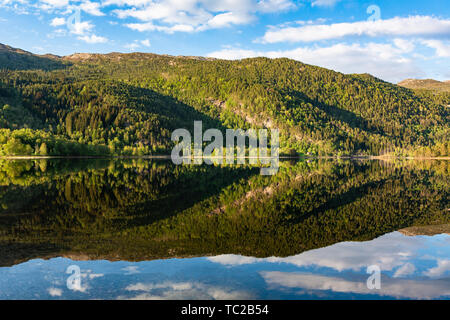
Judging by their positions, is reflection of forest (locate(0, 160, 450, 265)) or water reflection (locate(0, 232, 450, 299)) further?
reflection of forest (locate(0, 160, 450, 265))

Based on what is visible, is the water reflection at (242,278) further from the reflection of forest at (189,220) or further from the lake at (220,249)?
the reflection of forest at (189,220)

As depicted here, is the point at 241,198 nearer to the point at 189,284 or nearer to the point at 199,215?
the point at 199,215

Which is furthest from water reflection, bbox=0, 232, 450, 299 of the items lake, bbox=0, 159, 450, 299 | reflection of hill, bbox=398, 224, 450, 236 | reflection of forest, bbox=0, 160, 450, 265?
reflection of hill, bbox=398, 224, 450, 236

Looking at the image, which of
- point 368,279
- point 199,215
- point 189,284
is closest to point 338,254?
point 368,279

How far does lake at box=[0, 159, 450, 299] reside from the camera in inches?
469

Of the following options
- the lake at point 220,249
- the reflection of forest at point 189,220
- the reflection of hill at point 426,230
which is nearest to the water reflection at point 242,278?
the lake at point 220,249

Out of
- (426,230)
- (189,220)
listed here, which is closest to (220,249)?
(189,220)

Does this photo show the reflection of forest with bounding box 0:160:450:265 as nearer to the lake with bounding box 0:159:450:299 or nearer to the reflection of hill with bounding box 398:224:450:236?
the lake with bounding box 0:159:450:299

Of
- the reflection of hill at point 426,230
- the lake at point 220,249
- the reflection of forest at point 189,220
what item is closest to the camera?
the lake at point 220,249

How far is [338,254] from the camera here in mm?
16031

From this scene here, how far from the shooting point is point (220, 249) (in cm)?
1620

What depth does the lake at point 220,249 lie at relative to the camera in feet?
39.1

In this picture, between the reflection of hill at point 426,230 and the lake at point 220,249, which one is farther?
the reflection of hill at point 426,230
